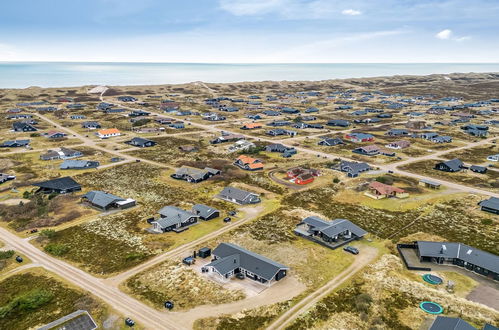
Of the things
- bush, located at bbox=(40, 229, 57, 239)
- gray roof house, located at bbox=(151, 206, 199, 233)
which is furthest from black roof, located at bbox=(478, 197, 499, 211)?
bush, located at bbox=(40, 229, 57, 239)

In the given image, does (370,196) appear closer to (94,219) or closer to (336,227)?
(336,227)

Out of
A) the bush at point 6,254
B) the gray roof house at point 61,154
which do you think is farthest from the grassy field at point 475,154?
the gray roof house at point 61,154

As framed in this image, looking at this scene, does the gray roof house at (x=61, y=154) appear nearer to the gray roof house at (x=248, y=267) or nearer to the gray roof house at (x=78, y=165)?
the gray roof house at (x=78, y=165)

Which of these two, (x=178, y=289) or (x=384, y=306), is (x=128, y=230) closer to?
(x=178, y=289)

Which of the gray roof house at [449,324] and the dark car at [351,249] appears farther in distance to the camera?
the dark car at [351,249]

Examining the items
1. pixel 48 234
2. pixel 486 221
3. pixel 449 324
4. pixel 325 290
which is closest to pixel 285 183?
pixel 486 221

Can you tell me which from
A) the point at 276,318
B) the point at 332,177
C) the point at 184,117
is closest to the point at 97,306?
the point at 276,318
